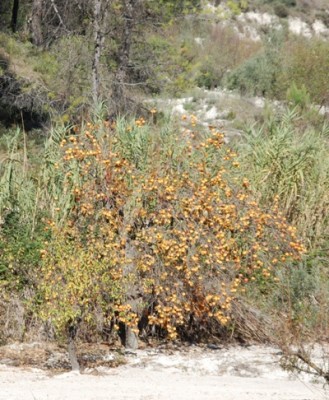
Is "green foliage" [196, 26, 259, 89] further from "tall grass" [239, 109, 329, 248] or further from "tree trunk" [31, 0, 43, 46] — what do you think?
"tall grass" [239, 109, 329, 248]

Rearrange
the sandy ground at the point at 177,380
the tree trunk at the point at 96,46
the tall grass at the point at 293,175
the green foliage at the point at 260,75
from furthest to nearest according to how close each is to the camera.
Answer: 1. the green foliage at the point at 260,75
2. the tree trunk at the point at 96,46
3. the tall grass at the point at 293,175
4. the sandy ground at the point at 177,380

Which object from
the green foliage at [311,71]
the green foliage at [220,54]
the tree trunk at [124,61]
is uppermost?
the tree trunk at [124,61]

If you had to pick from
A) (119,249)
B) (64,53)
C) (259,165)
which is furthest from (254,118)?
(119,249)

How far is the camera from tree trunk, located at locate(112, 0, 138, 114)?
13.8 m

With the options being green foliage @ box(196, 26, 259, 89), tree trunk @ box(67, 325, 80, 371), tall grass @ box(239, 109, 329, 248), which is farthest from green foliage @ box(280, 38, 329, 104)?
tree trunk @ box(67, 325, 80, 371)

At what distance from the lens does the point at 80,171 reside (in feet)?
23.8

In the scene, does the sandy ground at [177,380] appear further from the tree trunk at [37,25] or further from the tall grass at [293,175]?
the tree trunk at [37,25]

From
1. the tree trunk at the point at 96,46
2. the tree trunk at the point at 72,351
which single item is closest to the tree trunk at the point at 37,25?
the tree trunk at the point at 96,46

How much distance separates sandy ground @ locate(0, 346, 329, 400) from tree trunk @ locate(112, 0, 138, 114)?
23.7 feet

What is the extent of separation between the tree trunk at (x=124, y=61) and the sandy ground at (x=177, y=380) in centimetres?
724

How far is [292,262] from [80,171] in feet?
7.50

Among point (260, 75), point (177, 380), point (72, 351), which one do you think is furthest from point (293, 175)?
point (260, 75)

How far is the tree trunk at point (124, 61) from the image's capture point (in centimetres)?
1377

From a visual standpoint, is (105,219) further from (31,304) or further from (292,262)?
(292,262)
